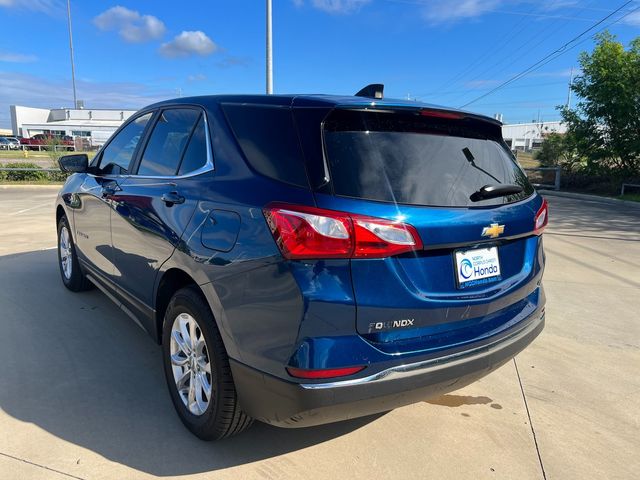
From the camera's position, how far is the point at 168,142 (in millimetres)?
3164

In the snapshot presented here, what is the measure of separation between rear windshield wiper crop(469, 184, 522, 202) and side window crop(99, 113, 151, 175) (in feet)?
7.96

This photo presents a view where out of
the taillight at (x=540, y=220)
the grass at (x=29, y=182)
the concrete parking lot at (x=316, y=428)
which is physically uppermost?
the taillight at (x=540, y=220)

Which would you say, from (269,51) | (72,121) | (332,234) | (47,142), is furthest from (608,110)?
(72,121)

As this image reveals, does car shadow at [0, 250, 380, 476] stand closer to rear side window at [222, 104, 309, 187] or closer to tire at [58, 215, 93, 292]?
tire at [58, 215, 93, 292]

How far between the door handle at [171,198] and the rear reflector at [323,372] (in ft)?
3.94

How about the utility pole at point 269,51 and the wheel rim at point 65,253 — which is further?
the utility pole at point 269,51

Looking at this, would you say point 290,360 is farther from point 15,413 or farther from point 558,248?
point 558,248

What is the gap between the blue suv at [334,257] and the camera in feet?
6.52

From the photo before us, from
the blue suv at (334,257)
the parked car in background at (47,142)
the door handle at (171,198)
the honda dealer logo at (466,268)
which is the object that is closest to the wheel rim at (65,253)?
the blue suv at (334,257)

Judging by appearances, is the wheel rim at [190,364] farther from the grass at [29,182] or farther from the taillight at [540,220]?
the grass at [29,182]

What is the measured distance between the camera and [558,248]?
7711mm

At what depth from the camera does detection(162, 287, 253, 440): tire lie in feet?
7.79

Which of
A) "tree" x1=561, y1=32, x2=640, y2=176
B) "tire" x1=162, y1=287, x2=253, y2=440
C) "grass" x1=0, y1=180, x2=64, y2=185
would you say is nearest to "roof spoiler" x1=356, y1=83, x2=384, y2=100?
"tire" x1=162, y1=287, x2=253, y2=440

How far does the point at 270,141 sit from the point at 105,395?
200cm
